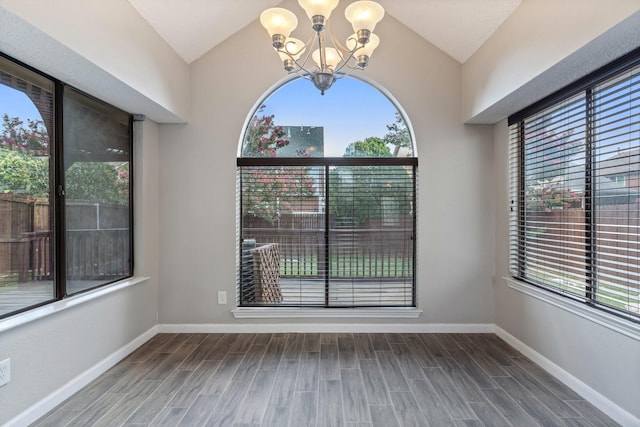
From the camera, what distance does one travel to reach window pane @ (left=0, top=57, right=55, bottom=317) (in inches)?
78.6

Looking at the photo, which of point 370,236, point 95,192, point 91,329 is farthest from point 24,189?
point 370,236

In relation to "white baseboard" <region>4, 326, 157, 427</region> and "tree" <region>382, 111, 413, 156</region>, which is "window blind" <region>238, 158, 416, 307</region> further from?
"white baseboard" <region>4, 326, 157, 427</region>

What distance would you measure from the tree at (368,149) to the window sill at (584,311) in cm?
177

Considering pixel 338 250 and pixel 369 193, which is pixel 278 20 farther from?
pixel 338 250

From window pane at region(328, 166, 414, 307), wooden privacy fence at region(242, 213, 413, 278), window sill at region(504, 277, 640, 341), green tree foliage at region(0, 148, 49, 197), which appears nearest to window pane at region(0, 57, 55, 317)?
green tree foliage at region(0, 148, 49, 197)

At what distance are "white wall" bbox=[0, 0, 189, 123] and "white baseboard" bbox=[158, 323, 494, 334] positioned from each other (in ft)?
6.94

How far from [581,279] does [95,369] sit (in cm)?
362

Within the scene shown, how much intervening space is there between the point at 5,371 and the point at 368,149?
3.24 metres

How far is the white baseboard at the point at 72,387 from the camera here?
2.03 m

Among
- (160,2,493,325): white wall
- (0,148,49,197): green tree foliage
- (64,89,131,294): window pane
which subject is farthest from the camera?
(160,2,493,325): white wall

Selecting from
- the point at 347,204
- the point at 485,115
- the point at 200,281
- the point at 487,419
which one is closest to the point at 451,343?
the point at 487,419

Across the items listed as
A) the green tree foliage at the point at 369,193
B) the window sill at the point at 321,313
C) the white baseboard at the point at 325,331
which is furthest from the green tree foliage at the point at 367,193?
the white baseboard at the point at 325,331

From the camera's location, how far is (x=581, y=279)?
8.07ft

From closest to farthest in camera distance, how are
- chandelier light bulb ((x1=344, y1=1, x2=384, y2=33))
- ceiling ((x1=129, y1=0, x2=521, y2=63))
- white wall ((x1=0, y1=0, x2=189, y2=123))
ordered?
white wall ((x1=0, y1=0, x2=189, y2=123))
chandelier light bulb ((x1=344, y1=1, x2=384, y2=33))
ceiling ((x1=129, y1=0, x2=521, y2=63))
